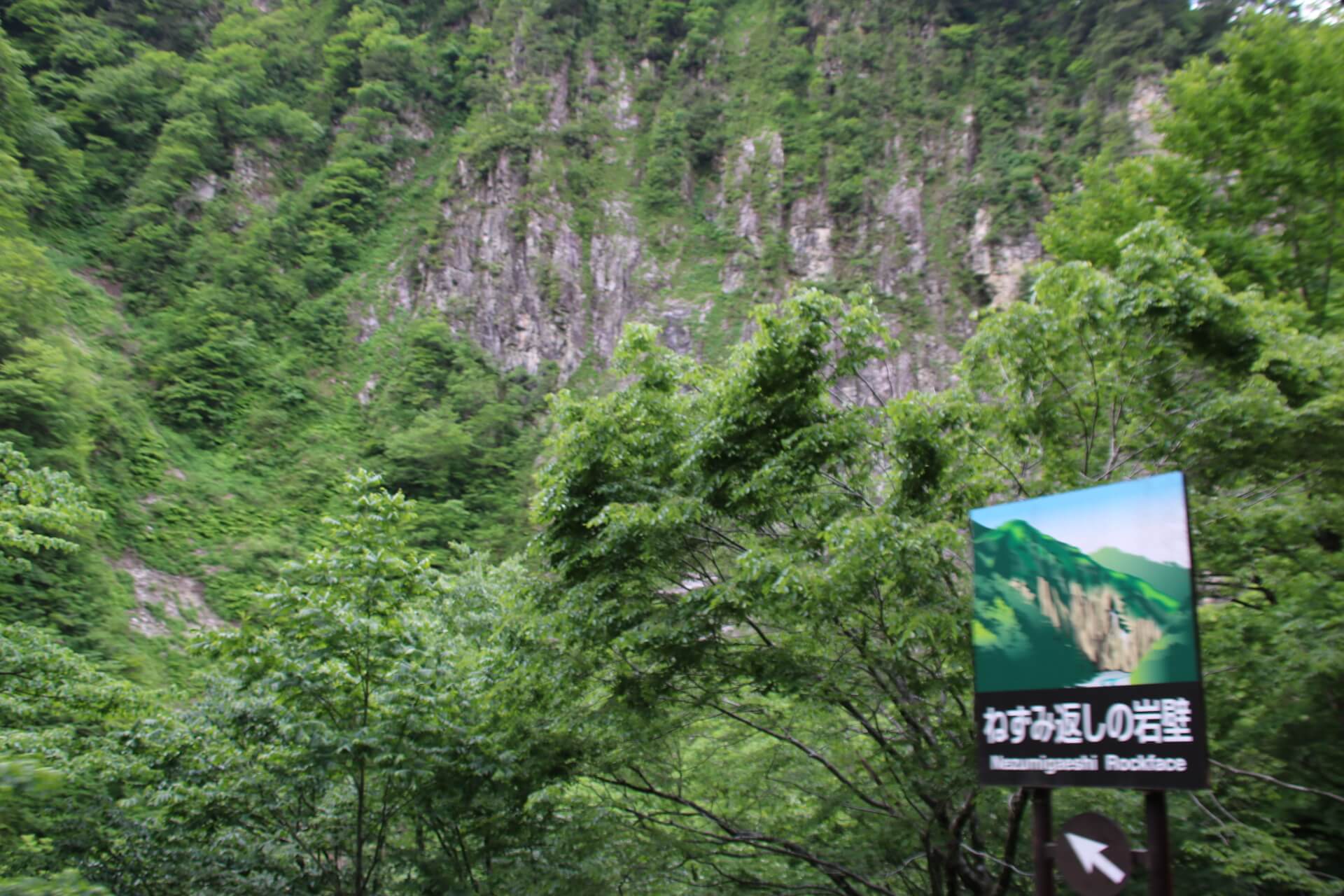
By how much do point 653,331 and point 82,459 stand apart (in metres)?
19.7

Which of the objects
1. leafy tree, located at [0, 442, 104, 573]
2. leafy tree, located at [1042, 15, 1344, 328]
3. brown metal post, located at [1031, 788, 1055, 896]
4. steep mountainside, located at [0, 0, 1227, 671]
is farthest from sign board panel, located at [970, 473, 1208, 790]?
steep mountainside, located at [0, 0, 1227, 671]

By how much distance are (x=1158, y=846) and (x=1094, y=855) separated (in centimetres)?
26

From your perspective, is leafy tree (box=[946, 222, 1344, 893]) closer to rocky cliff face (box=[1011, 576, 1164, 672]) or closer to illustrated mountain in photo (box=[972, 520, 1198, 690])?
illustrated mountain in photo (box=[972, 520, 1198, 690])

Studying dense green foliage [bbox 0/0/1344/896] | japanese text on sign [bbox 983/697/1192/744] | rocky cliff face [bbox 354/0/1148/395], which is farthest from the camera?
rocky cliff face [bbox 354/0/1148/395]

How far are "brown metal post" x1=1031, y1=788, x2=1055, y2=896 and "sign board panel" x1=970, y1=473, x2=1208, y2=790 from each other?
13 centimetres

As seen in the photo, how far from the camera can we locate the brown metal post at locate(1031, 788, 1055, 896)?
377 cm

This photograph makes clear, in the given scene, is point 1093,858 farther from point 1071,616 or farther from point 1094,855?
point 1071,616

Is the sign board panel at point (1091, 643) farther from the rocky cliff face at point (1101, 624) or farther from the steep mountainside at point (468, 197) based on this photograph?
the steep mountainside at point (468, 197)

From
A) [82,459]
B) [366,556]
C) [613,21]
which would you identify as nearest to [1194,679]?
[366,556]

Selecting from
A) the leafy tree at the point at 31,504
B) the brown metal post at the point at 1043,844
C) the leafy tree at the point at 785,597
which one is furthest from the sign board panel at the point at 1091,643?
the leafy tree at the point at 31,504

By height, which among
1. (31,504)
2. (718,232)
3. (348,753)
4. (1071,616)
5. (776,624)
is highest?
(718,232)

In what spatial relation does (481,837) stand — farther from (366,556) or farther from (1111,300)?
(1111,300)

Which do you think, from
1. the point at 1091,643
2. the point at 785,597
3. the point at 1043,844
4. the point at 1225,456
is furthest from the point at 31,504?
the point at 1225,456

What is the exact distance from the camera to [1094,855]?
136 inches
